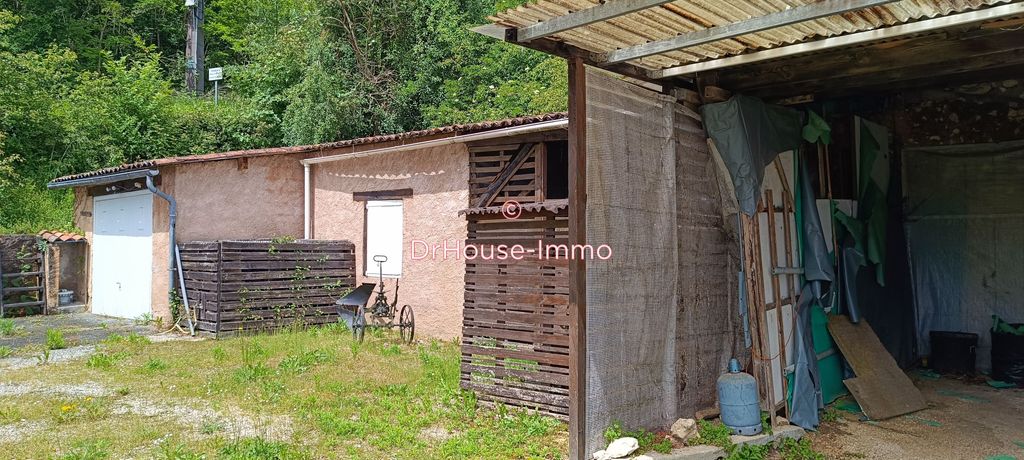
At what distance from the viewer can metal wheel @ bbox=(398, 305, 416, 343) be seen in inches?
376

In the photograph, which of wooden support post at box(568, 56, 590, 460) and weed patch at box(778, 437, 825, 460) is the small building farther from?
weed patch at box(778, 437, 825, 460)

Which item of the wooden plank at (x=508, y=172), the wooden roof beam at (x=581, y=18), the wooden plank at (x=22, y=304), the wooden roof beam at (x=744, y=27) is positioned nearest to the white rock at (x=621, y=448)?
the wooden roof beam at (x=744, y=27)

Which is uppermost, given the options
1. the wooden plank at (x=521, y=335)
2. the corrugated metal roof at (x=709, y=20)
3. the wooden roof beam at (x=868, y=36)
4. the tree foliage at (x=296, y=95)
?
the tree foliage at (x=296, y=95)

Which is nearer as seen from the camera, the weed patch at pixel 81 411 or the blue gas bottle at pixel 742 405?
the blue gas bottle at pixel 742 405

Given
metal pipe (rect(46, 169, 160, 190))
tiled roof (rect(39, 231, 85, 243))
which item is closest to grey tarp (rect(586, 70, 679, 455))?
metal pipe (rect(46, 169, 160, 190))

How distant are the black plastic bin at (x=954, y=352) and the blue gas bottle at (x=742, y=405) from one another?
421cm

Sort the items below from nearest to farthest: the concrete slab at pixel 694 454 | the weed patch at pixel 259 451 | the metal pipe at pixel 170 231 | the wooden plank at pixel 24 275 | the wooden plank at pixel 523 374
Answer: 1. the concrete slab at pixel 694 454
2. the weed patch at pixel 259 451
3. the wooden plank at pixel 523 374
4. the metal pipe at pixel 170 231
5. the wooden plank at pixel 24 275

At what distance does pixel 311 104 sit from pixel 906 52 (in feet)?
49.5

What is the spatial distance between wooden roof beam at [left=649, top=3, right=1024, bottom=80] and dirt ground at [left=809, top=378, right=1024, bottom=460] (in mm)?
3021

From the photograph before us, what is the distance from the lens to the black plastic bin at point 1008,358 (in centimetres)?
732

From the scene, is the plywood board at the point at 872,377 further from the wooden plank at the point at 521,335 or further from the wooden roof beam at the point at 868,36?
the wooden roof beam at the point at 868,36

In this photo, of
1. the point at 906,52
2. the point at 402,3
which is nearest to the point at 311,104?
the point at 402,3

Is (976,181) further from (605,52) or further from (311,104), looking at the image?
(311,104)

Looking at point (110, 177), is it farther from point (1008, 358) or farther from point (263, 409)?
point (1008, 358)
